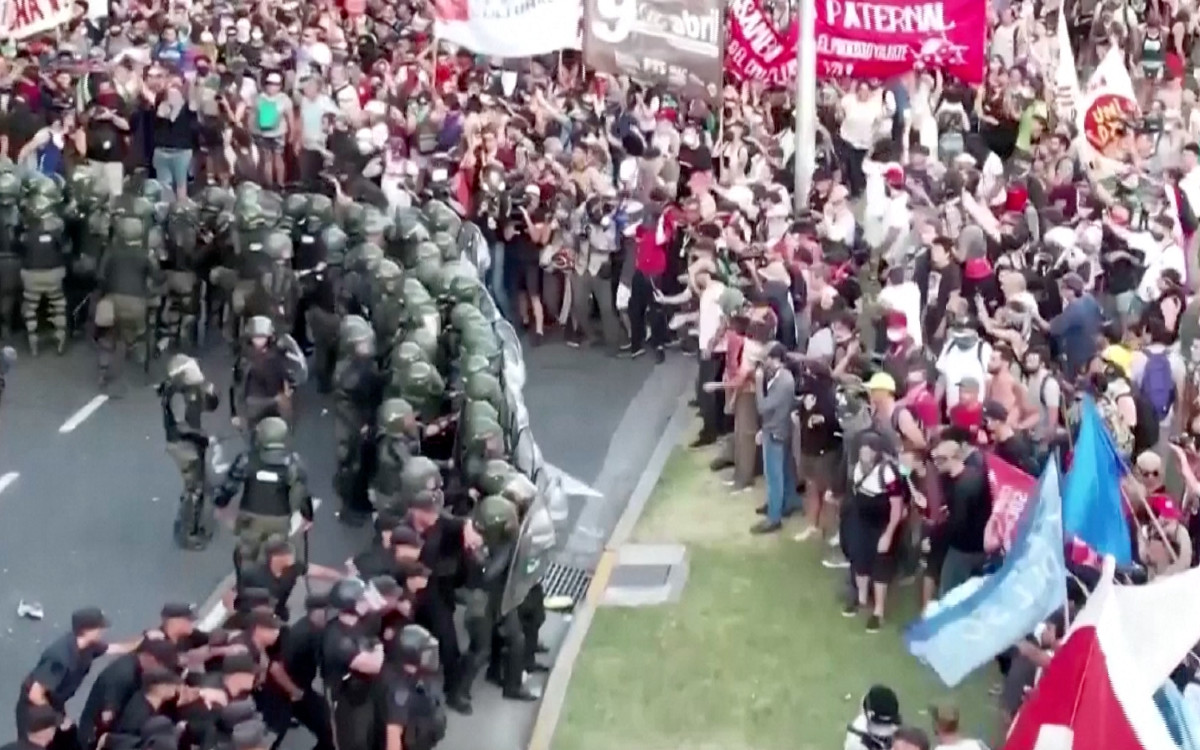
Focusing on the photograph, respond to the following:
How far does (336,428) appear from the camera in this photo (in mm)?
15414

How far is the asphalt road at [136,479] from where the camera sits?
44.2 feet

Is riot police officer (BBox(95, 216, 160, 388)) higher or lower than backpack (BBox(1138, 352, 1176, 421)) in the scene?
higher

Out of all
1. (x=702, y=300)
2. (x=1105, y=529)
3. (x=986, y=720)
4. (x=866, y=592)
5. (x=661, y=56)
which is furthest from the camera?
(x=661, y=56)

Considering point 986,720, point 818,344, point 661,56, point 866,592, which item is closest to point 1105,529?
point 986,720

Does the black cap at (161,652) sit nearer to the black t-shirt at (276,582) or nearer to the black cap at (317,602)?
the black cap at (317,602)

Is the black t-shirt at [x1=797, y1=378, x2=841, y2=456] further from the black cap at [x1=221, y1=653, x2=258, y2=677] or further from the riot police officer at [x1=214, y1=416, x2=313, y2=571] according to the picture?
the black cap at [x1=221, y1=653, x2=258, y2=677]

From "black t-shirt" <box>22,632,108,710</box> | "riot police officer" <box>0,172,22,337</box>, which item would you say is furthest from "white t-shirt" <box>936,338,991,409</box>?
"riot police officer" <box>0,172,22,337</box>

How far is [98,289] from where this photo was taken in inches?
673

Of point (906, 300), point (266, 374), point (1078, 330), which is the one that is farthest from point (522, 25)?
point (1078, 330)

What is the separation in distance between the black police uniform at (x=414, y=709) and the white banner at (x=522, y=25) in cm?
1071

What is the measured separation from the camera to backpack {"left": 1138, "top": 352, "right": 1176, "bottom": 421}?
13680mm

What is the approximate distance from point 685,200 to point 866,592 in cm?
627

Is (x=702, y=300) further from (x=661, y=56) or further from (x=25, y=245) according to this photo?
(x=25, y=245)

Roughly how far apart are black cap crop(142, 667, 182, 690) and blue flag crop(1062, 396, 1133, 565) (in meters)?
4.75
